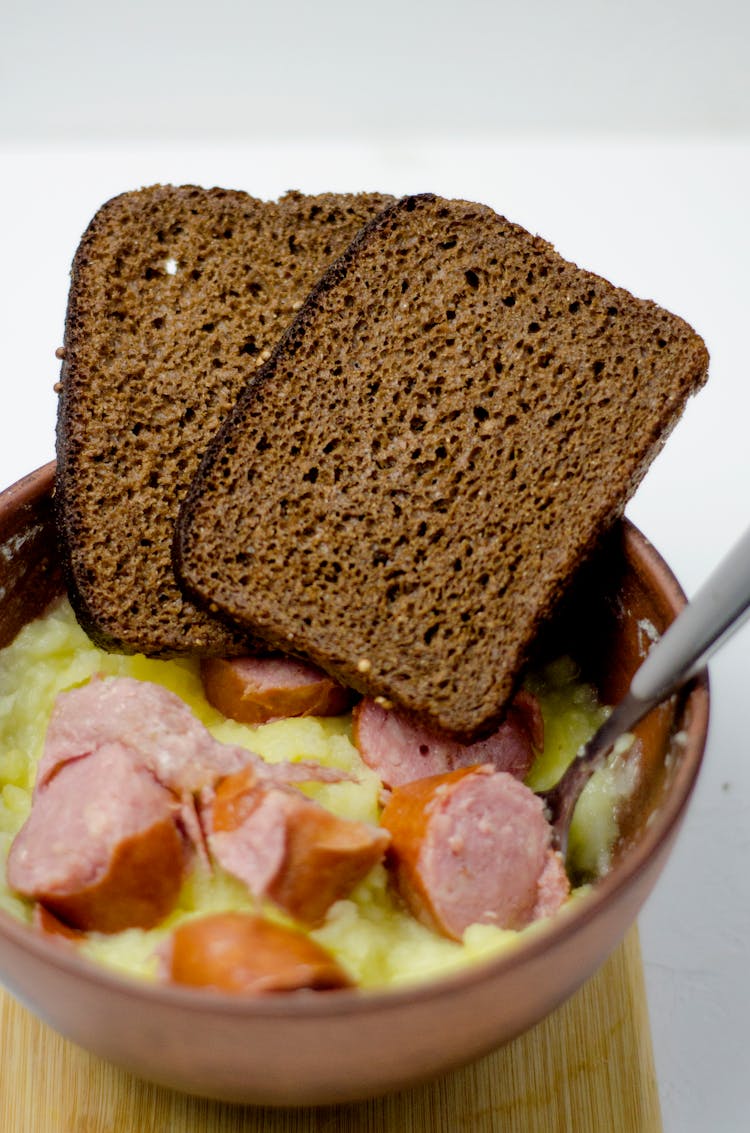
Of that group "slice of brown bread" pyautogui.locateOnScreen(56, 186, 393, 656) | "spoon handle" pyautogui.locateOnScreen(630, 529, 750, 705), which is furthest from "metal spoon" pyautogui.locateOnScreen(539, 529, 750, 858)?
"slice of brown bread" pyautogui.locateOnScreen(56, 186, 393, 656)

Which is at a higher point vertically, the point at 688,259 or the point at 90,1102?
the point at 688,259

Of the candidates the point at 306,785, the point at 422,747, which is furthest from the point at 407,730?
the point at 306,785

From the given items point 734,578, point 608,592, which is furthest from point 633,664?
point 734,578

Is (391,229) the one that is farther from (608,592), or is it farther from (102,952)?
(102,952)

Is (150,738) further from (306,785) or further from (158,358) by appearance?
(158,358)

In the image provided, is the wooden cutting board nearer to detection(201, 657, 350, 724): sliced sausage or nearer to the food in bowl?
the food in bowl

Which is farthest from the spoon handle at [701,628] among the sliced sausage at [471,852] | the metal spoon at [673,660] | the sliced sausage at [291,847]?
the sliced sausage at [291,847]

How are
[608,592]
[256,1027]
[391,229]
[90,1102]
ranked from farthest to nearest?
[391,229]
[608,592]
[90,1102]
[256,1027]
